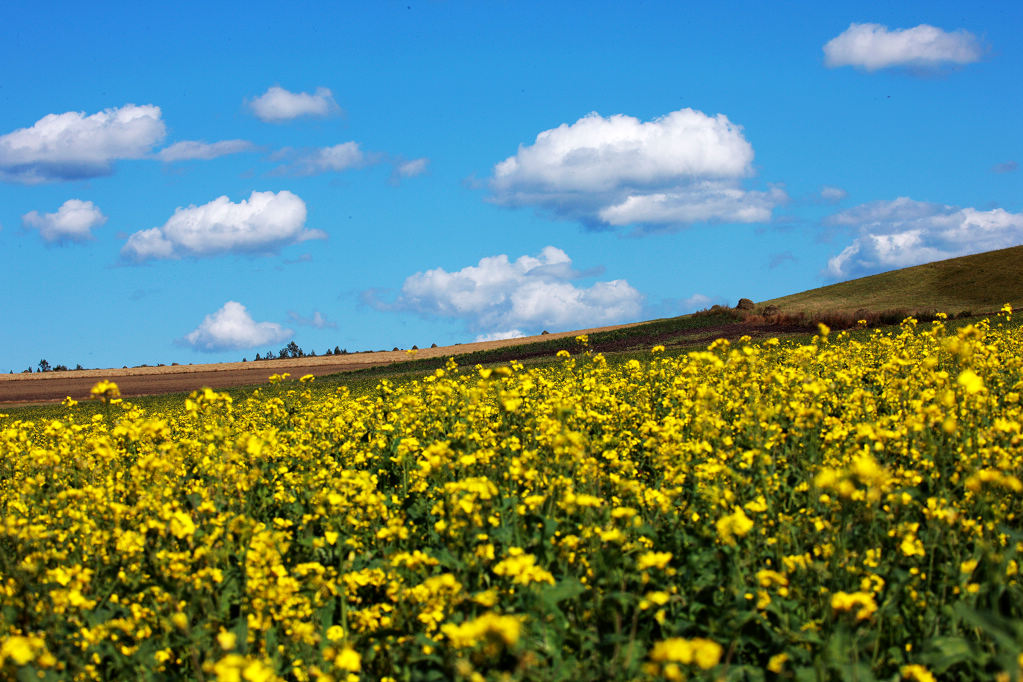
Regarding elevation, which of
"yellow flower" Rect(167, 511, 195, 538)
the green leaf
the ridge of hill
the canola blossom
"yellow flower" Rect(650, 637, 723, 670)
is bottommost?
the green leaf

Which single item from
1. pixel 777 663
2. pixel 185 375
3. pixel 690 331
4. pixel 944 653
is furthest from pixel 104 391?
pixel 185 375

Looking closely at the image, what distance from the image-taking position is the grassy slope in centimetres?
6662

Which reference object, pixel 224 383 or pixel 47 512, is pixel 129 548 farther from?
pixel 224 383

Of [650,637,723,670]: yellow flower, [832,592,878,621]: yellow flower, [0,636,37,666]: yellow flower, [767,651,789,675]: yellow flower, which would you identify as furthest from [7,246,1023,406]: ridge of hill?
[650,637,723,670]: yellow flower

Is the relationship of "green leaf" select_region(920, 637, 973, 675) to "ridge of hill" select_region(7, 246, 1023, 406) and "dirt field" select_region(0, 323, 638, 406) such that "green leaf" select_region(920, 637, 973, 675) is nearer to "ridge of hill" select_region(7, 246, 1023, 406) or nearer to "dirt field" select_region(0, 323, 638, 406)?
"ridge of hill" select_region(7, 246, 1023, 406)

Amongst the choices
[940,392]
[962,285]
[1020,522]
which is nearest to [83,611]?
[1020,522]

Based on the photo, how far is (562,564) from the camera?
5.22m

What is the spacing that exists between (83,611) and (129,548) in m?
0.60

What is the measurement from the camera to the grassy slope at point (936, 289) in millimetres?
66625

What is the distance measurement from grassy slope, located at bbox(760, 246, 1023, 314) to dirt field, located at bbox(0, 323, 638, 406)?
24.7 m

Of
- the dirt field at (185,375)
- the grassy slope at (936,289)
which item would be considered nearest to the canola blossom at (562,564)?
the dirt field at (185,375)

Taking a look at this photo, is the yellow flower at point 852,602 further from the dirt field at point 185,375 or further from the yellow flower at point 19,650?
the dirt field at point 185,375

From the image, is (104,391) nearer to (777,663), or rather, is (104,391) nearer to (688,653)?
(777,663)

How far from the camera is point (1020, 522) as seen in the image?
6371mm
